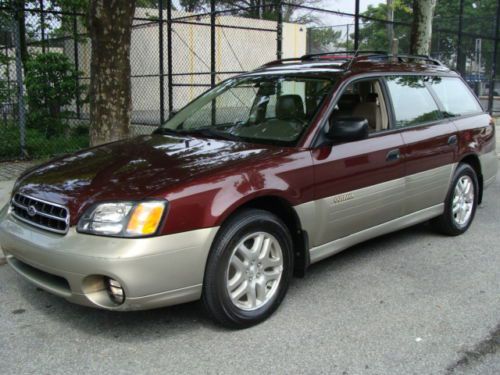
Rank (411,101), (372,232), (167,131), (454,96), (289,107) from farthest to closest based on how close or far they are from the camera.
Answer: (454,96) → (411,101) → (167,131) → (372,232) → (289,107)

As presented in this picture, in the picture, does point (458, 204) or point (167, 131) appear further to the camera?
point (458, 204)

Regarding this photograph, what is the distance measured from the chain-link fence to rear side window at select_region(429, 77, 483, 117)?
160 inches

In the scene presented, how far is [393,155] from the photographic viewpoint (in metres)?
4.67

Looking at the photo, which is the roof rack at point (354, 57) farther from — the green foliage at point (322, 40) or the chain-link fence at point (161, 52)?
the green foliage at point (322, 40)

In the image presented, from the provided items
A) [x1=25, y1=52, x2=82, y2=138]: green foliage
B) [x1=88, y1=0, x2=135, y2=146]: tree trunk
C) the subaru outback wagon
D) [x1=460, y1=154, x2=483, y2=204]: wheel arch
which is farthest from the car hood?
[x1=25, y1=52, x2=82, y2=138]: green foliage

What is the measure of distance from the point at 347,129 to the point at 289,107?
65 cm

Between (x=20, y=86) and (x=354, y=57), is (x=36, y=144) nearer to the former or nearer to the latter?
(x=20, y=86)

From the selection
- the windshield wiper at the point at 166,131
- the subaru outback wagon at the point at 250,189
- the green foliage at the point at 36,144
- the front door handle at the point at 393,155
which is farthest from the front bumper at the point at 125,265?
the green foliage at the point at 36,144

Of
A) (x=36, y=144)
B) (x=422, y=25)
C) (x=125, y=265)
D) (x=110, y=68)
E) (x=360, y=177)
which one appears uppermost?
(x=422, y=25)

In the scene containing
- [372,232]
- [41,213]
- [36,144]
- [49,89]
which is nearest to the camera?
[41,213]

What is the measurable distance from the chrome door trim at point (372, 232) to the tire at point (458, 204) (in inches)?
5.8

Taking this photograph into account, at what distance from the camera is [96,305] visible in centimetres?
328

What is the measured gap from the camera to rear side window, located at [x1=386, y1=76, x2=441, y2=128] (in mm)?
4949

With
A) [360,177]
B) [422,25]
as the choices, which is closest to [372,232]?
[360,177]
